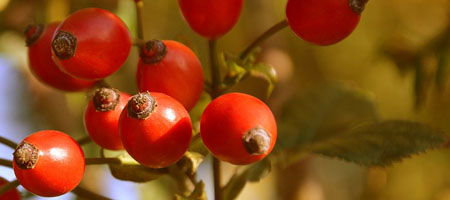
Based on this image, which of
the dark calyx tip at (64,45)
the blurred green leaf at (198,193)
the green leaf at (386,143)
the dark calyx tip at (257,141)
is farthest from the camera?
the green leaf at (386,143)

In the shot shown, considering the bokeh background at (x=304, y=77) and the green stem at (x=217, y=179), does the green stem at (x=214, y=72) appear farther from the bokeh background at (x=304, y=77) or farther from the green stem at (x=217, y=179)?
the bokeh background at (x=304, y=77)

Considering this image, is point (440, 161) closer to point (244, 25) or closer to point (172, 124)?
point (244, 25)

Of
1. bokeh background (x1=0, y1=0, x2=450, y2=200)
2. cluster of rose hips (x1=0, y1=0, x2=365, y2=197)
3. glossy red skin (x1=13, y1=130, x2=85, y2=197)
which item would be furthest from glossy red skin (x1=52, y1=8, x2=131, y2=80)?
bokeh background (x1=0, y1=0, x2=450, y2=200)

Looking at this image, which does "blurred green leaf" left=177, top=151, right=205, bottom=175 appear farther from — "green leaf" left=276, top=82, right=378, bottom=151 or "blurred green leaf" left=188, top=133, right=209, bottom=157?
"green leaf" left=276, top=82, right=378, bottom=151

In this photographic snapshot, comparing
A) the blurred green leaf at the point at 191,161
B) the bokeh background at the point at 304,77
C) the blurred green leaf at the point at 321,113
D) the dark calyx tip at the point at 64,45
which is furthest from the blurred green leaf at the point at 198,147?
the bokeh background at the point at 304,77

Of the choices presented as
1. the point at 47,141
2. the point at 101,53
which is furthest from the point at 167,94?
the point at 47,141

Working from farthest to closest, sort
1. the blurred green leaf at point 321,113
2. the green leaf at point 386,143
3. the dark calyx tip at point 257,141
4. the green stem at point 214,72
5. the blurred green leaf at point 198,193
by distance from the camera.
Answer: the blurred green leaf at point 321,113, the green leaf at point 386,143, the green stem at point 214,72, the blurred green leaf at point 198,193, the dark calyx tip at point 257,141

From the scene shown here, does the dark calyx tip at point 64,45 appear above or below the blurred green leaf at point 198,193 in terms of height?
above

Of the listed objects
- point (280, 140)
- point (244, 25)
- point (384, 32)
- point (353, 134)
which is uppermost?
point (353, 134)
